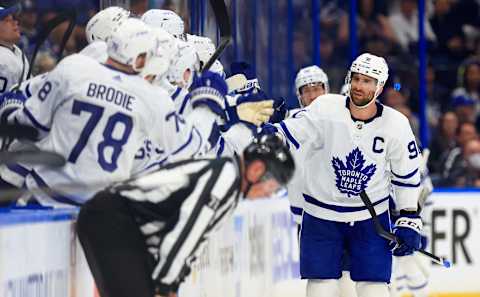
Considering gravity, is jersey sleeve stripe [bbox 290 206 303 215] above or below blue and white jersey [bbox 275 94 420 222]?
below

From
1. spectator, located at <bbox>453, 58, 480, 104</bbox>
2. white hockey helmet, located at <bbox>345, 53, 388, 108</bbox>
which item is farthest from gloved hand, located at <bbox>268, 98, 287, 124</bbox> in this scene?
spectator, located at <bbox>453, 58, 480, 104</bbox>

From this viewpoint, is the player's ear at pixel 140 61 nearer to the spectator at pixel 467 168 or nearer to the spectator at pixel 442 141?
the spectator at pixel 467 168

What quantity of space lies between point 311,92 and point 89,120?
2.97m

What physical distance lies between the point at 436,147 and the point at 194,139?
5501 millimetres

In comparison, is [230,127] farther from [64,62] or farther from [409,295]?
[409,295]

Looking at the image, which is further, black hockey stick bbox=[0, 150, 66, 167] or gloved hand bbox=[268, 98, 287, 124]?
gloved hand bbox=[268, 98, 287, 124]

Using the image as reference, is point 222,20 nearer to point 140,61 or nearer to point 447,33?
point 140,61

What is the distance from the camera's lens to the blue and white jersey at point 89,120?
4.41 m

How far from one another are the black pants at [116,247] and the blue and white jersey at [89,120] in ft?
1.46

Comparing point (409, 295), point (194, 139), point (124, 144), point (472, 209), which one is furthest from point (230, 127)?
point (472, 209)

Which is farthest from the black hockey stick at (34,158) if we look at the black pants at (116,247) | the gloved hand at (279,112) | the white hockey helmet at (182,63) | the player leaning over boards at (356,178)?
the gloved hand at (279,112)

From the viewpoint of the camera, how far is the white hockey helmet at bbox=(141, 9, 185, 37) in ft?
18.9

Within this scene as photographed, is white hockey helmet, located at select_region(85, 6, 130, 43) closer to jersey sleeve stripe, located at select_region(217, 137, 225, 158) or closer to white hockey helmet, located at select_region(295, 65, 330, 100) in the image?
jersey sleeve stripe, located at select_region(217, 137, 225, 158)

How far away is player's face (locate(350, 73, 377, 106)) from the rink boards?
759mm
